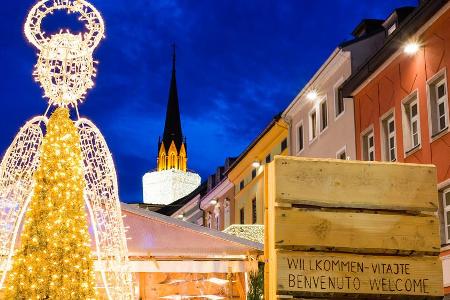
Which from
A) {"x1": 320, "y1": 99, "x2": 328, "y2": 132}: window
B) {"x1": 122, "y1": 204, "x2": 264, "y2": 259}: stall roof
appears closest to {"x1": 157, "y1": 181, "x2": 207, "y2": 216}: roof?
{"x1": 320, "y1": 99, "x2": 328, "y2": 132}: window

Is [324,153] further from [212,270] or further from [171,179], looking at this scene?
[171,179]

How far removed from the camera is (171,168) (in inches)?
3548

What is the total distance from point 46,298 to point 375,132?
45.7 feet

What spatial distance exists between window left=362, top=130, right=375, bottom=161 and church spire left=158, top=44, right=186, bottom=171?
222 feet

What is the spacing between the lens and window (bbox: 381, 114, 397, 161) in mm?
22270

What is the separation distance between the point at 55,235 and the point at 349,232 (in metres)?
8.50

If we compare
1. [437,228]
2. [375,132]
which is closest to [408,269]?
[437,228]

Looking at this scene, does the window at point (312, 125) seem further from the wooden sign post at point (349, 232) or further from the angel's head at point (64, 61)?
the wooden sign post at point (349, 232)

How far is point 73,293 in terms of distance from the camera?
1191 cm

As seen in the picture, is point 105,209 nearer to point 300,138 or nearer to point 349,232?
point 349,232

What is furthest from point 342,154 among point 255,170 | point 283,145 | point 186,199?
point 186,199

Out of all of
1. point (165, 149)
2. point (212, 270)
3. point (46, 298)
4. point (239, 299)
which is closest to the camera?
point (46, 298)

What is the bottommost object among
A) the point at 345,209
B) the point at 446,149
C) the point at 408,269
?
the point at 408,269

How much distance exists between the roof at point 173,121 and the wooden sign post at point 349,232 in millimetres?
88292
